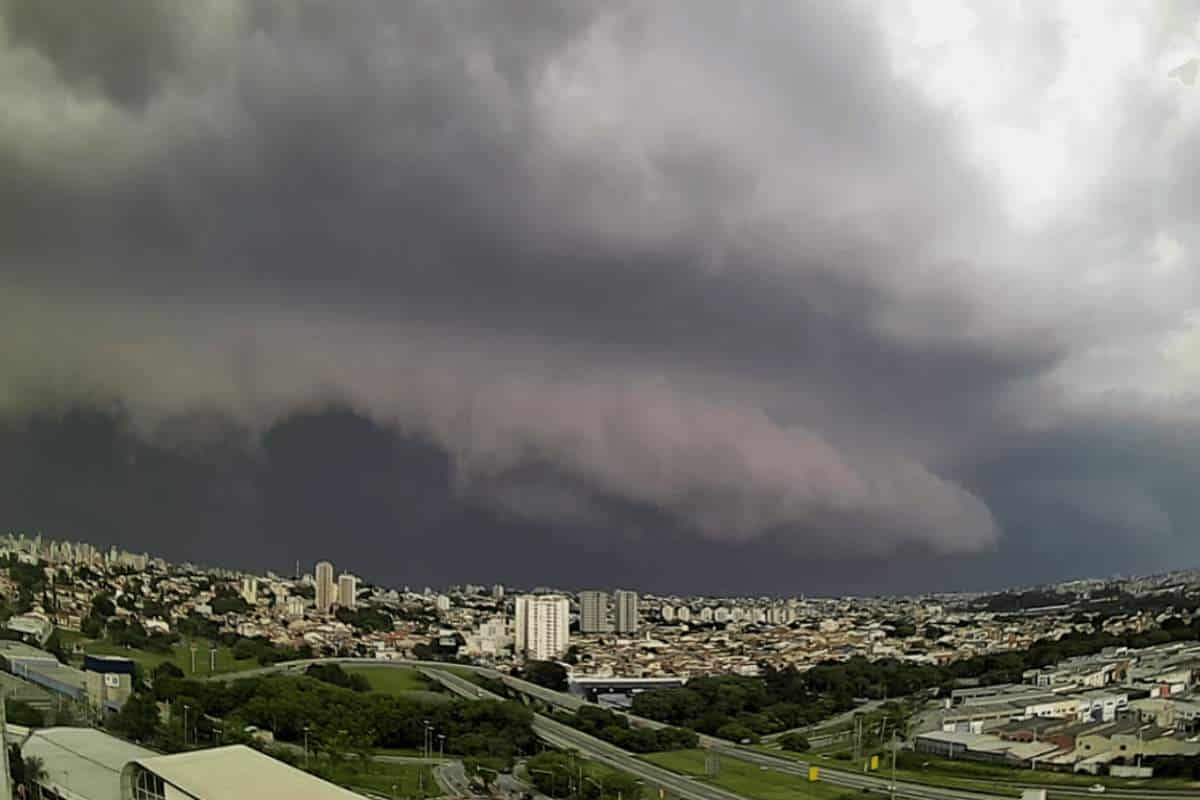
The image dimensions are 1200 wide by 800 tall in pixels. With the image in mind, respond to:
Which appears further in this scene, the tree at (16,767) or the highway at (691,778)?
the highway at (691,778)

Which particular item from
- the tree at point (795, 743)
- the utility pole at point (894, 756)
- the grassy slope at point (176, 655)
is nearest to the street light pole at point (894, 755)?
the utility pole at point (894, 756)

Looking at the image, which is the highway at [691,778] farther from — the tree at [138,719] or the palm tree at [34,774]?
the palm tree at [34,774]

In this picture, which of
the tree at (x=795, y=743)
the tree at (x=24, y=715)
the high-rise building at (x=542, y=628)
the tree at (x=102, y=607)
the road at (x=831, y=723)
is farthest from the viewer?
the high-rise building at (x=542, y=628)

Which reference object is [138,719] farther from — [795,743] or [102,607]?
[102,607]

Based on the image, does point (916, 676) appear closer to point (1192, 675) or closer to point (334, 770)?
point (1192, 675)

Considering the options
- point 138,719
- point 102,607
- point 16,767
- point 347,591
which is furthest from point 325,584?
point 16,767

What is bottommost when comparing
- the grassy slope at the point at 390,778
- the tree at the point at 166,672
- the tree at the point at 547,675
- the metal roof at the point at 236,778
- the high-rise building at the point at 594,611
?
the grassy slope at the point at 390,778

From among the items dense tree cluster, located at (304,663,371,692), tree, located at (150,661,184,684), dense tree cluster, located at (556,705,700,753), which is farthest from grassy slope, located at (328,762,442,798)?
dense tree cluster, located at (304,663,371,692)

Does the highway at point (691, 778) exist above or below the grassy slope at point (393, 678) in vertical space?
below
